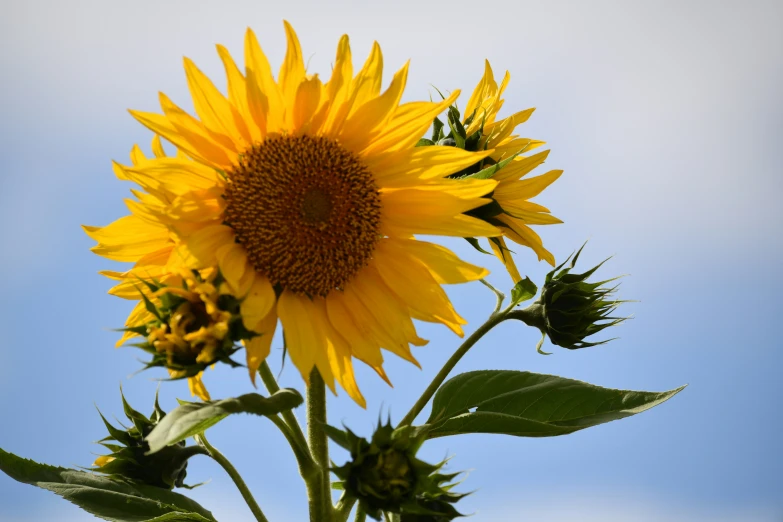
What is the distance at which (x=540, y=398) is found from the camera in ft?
11.7

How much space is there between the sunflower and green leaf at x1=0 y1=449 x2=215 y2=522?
0.86m

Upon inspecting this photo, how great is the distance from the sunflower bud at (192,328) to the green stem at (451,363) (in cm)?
88

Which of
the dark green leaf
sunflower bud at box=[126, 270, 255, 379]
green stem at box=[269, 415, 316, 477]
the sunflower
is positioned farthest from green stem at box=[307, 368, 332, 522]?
the dark green leaf

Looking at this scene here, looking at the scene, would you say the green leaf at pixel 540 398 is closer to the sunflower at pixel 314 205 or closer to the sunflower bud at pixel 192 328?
the sunflower at pixel 314 205

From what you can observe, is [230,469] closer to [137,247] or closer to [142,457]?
[142,457]

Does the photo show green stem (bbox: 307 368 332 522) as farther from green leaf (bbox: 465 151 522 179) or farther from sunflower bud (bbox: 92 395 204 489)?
green leaf (bbox: 465 151 522 179)

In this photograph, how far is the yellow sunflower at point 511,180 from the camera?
3582mm

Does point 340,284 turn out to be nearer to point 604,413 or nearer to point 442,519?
point 442,519

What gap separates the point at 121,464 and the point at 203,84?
4.86 feet

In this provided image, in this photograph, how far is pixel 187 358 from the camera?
2639 mm

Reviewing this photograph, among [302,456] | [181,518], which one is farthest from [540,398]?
[181,518]

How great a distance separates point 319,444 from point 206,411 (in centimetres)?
68

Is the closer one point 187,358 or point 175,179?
point 187,358

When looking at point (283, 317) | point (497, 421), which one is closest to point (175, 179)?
point (283, 317)
